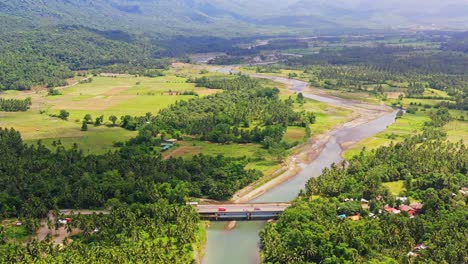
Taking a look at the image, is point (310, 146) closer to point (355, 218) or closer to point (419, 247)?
point (355, 218)

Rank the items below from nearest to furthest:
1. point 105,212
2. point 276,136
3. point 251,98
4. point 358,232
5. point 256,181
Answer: point 358,232 → point 105,212 → point 256,181 → point 276,136 → point 251,98

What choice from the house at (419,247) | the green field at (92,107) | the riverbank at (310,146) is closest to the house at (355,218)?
the house at (419,247)

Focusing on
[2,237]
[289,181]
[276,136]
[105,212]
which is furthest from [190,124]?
[2,237]

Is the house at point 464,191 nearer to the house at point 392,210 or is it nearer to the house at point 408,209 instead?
the house at point 408,209

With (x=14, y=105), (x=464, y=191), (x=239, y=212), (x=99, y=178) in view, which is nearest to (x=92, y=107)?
(x=14, y=105)

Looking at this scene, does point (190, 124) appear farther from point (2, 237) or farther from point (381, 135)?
point (2, 237)

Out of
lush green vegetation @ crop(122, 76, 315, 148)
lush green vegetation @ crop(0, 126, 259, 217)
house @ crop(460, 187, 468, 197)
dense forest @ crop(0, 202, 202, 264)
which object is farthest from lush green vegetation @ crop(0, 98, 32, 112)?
house @ crop(460, 187, 468, 197)

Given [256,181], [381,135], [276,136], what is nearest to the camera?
[256,181]
